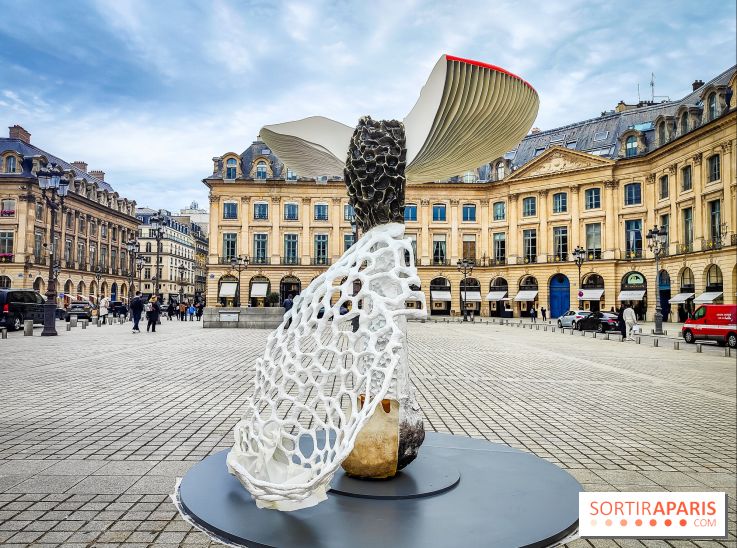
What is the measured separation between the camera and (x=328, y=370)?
417cm

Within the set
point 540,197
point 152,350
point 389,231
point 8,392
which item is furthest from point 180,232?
point 389,231

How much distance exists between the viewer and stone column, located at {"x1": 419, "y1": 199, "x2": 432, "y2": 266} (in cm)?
5638

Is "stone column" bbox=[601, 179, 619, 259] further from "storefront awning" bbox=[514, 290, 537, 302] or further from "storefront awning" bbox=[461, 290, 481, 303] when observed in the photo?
"storefront awning" bbox=[461, 290, 481, 303]

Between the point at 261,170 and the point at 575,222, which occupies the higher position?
the point at 261,170

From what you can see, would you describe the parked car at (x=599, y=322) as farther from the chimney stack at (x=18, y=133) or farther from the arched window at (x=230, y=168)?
the chimney stack at (x=18, y=133)

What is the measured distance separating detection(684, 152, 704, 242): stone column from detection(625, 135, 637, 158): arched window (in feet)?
28.9

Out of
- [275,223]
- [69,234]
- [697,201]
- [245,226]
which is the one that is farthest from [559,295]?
[69,234]

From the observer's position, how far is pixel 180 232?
101m

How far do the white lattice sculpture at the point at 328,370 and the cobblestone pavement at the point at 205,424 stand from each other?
27.2 inches

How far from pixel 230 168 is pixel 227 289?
1270 cm

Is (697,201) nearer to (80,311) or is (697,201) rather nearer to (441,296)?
(441,296)

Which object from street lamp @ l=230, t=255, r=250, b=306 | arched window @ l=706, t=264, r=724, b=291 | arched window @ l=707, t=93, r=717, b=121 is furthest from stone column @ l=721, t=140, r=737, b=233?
street lamp @ l=230, t=255, r=250, b=306

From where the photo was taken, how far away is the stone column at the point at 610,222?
1913 inches

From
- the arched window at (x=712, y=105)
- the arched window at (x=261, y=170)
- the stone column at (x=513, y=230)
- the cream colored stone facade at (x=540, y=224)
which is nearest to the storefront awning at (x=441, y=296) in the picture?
the cream colored stone facade at (x=540, y=224)
